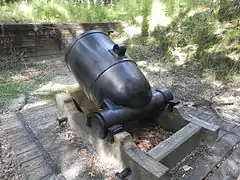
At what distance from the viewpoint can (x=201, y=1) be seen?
509 centimetres

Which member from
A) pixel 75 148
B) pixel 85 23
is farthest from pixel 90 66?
pixel 85 23

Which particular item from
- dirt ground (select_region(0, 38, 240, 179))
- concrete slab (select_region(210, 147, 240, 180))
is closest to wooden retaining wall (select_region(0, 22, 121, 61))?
dirt ground (select_region(0, 38, 240, 179))

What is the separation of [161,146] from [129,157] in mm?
281

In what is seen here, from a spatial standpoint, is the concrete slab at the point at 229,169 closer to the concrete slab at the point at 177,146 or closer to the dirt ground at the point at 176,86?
the concrete slab at the point at 177,146

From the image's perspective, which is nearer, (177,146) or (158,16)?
(177,146)

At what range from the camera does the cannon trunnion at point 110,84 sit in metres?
1.68

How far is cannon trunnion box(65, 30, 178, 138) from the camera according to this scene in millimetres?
1682

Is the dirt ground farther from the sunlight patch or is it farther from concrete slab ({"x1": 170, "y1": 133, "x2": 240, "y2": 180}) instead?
the sunlight patch


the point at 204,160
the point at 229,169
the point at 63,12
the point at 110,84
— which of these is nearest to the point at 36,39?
the point at 63,12

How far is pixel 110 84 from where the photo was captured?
173 centimetres

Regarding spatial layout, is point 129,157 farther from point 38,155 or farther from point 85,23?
point 85,23

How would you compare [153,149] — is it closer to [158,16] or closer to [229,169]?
[229,169]

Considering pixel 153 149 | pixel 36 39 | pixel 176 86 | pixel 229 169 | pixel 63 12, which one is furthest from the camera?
pixel 63 12

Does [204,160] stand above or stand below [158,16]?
below
